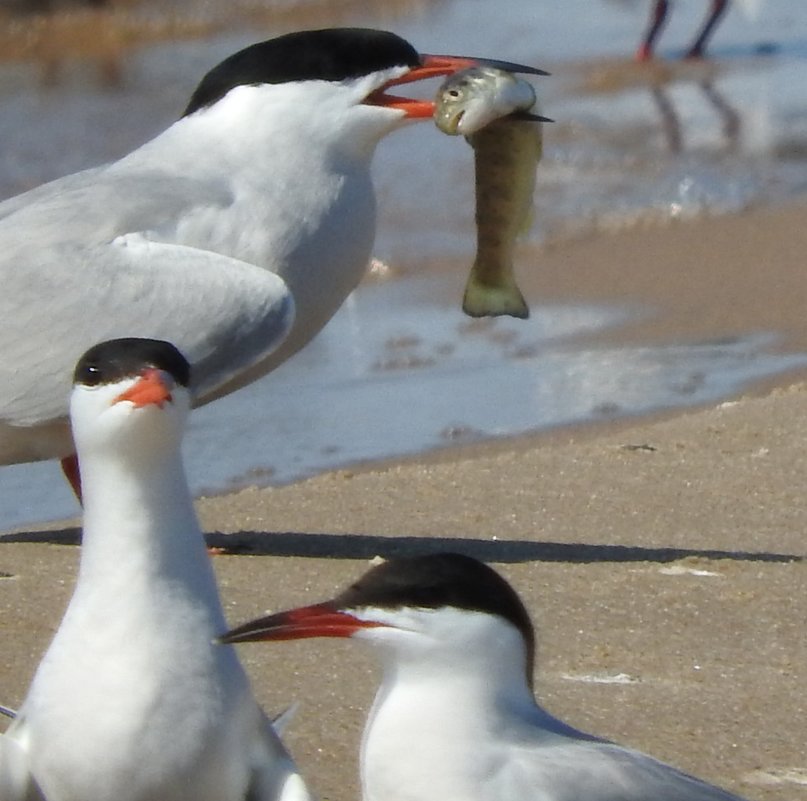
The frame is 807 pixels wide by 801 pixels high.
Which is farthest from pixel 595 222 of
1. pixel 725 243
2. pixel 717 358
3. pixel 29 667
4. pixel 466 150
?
pixel 29 667

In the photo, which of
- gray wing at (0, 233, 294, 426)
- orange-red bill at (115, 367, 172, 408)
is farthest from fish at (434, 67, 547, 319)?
orange-red bill at (115, 367, 172, 408)

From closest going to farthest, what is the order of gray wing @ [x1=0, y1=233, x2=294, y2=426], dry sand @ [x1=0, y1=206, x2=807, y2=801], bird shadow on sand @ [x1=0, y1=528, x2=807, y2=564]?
dry sand @ [x1=0, y1=206, x2=807, y2=801] < gray wing @ [x1=0, y1=233, x2=294, y2=426] < bird shadow on sand @ [x1=0, y1=528, x2=807, y2=564]

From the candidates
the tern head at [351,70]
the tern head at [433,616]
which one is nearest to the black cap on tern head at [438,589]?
the tern head at [433,616]

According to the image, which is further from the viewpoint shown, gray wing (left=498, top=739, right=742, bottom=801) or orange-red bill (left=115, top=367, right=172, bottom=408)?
orange-red bill (left=115, top=367, right=172, bottom=408)

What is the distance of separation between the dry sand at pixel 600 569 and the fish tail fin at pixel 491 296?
59 centimetres

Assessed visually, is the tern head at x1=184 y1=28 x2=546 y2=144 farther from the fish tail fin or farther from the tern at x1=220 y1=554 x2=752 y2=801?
the tern at x1=220 y1=554 x2=752 y2=801

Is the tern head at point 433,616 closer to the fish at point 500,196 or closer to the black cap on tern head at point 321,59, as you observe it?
the fish at point 500,196

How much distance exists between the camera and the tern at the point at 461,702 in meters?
2.85

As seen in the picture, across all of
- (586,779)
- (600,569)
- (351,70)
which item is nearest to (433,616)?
(586,779)

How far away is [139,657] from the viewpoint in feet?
10.7

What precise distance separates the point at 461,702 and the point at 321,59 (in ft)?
9.91

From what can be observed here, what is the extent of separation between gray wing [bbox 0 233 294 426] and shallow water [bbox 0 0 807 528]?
132 cm

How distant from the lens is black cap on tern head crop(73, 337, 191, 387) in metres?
3.27

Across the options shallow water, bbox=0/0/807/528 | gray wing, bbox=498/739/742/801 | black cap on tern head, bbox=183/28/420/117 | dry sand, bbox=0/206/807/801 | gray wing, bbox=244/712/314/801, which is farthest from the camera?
shallow water, bbox=0/0/807/528
